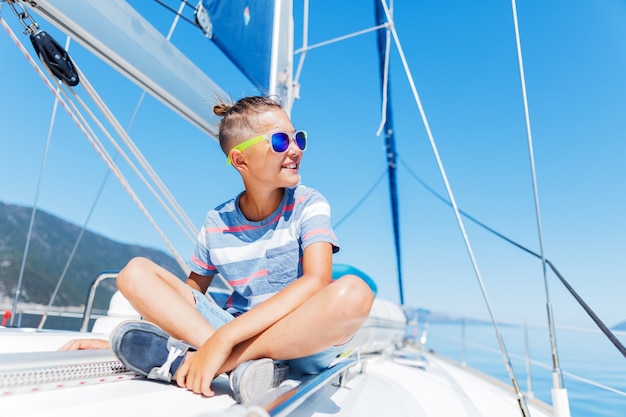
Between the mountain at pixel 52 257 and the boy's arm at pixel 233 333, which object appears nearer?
the boy's arm at pixel 233 333

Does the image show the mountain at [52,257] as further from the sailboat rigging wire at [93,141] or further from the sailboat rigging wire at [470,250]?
the sailboat rigging wire at [470,250]

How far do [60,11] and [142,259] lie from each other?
0.93 m

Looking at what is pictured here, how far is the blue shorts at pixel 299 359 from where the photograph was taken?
0.96 meters

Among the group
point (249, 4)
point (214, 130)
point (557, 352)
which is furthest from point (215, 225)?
point (249, 4)

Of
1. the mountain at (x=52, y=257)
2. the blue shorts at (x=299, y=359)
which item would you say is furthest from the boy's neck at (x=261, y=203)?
the mountain at (x=52, y=257)

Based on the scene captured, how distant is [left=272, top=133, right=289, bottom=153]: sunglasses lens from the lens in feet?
3.87

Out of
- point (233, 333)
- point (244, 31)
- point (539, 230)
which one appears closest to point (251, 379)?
point (233, 333)

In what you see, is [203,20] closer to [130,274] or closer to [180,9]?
[180,9]

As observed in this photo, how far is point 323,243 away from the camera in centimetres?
103

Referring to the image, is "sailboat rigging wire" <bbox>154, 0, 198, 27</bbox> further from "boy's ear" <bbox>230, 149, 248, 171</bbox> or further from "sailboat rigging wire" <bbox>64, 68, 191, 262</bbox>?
"boy's ear" <bbox>230, 149, 248, 171</bbox>

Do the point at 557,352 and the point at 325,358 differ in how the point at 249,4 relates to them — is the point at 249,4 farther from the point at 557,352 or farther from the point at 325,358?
the point at 557,352

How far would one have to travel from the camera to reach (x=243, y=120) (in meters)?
1.26

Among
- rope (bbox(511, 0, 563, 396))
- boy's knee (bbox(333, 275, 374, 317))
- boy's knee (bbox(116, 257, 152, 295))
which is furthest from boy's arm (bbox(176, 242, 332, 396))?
rope (bbox(511, 0, 563, 396))

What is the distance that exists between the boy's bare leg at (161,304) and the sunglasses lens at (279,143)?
1.62ft
